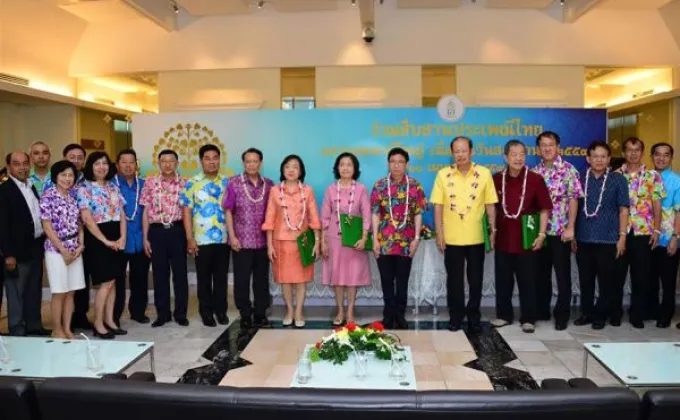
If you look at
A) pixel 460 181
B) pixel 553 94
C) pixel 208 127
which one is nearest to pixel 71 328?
pixel 208 127

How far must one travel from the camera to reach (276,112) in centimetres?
682

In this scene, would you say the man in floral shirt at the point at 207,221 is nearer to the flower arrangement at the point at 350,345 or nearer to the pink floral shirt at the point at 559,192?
the flower arrangement at the point at 350,345

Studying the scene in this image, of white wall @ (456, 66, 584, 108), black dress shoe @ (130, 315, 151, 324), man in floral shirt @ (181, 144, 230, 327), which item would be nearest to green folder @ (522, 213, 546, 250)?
man in floral shirt @ (181, 144, 230, 327)

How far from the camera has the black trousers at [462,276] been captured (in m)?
4.65

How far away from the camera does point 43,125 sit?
9.59 metres

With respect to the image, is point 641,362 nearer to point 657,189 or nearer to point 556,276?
point 556,276

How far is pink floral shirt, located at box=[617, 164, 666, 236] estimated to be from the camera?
4.71 meters

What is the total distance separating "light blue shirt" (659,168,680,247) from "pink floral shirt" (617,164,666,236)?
0.09m

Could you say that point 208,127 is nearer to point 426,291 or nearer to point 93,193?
point 93,193

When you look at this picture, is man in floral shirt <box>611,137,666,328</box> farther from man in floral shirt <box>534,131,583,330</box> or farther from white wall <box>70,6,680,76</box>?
white wall <box>70,6,680,76</box>

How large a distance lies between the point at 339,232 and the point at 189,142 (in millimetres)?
2946

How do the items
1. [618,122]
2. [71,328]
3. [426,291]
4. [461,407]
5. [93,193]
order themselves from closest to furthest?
[461,407] → [93,193] → [71,328] → [426,291] → [618,122]

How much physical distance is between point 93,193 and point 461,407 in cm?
378

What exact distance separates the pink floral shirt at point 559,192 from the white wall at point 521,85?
14.9ft
